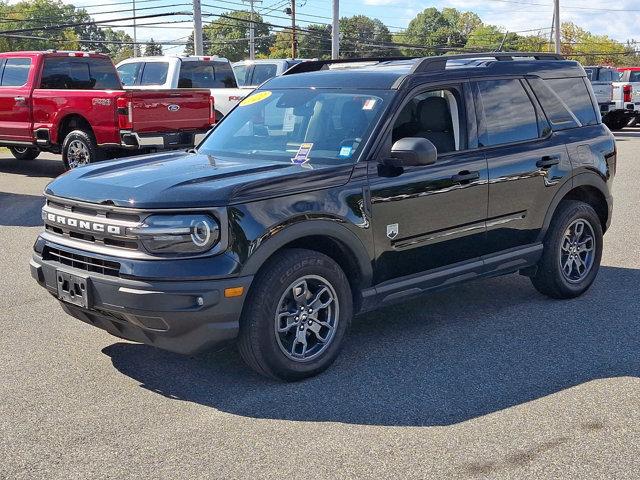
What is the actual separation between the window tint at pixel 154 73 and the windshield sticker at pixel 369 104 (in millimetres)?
13346

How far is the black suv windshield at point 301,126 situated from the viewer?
17.9 ft

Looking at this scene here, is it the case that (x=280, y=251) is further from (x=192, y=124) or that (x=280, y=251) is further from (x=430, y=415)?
(x=192, y=124)

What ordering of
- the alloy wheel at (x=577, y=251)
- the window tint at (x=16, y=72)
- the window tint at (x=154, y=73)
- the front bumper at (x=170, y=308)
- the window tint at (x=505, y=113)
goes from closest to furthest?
the front bumper at (x=170, y=308) < the window tint at (x=505, y=113) < the alloy wheel at (x=577, y=251) < the window tint at (x=16, y=72) < the window tint at (x=154, y=73)

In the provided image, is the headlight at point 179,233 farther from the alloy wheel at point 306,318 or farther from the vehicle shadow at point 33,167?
the vehicle shadow at point 33,167

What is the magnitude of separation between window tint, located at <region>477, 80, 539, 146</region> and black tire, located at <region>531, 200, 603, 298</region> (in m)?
0.72

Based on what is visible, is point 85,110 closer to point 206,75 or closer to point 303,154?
point 206,75

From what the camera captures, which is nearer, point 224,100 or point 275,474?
point 275,474

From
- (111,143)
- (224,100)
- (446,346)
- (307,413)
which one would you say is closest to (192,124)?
(111,143)

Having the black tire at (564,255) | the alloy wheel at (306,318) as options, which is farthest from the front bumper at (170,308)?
the black tire at (564,255)

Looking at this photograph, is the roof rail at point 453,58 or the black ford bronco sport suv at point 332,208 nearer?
the black ford bronco sport suv at point 332,208

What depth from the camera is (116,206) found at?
469 centimetres

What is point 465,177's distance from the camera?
583 centimetres

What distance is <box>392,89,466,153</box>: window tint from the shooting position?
573 cm

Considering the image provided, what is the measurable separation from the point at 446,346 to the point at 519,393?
35.9 inches
